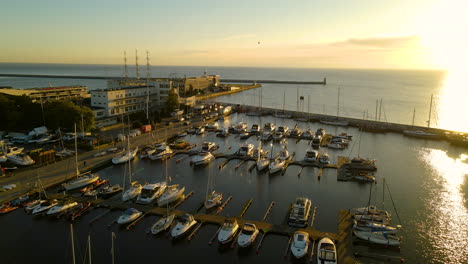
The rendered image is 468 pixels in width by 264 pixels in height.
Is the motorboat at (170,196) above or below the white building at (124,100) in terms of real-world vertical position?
below

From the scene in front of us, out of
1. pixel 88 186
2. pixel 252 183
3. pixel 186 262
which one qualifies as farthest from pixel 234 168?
pixel 186 262

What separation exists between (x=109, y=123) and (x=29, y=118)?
29.5 feet

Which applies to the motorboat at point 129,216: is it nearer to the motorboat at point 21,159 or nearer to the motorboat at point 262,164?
the motorboat at point 262,164

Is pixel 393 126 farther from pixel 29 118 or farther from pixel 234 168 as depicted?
pixel 29 118

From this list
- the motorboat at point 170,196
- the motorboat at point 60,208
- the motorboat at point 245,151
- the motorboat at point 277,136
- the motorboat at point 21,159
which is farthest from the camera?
the motorboat at point 277,136

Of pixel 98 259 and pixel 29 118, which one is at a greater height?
pixel 29 118

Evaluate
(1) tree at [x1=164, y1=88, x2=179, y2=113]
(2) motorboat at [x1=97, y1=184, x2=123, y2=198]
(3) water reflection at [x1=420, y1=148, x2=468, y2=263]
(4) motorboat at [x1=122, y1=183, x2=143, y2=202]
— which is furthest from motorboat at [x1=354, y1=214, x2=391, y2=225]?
(1) tree at [x1=164, y1=88, x2=179, y2=113]

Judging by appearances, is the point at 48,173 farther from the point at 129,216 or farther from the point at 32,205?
the point at 129,216

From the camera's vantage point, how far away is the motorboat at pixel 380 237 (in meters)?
16.3

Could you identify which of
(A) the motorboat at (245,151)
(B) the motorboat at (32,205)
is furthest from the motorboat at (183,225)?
(A) the motorboat at (245,151)

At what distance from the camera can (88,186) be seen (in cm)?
2352

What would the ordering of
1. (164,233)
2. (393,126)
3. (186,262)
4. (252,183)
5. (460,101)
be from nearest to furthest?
(186,262)
(164,233)
(252,183)
(393,126)
(460,101)

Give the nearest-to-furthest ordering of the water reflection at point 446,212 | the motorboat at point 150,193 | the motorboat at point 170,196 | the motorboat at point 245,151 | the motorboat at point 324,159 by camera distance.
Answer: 1. the water reflection at point 446,212
2. the motorboat at point 170,196
3. the motorboat at point 150,193
4. the motorboat at point 324,159
5. the motorboat at point 245,151

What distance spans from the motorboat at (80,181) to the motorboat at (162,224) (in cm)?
838
